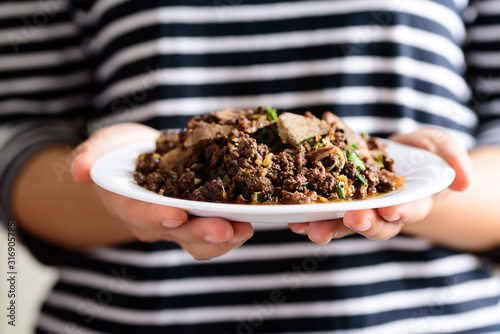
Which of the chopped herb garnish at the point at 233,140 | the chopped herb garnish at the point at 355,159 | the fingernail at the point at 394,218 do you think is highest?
the chopped herb garnish at the point at 233,140

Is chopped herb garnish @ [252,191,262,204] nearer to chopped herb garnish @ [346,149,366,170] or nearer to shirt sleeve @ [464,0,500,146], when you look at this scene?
chopped herb garnish @ [346,149,366,170]

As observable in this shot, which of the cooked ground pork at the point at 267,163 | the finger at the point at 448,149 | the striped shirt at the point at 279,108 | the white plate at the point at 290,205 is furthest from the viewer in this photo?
the striped shirt at the point at 279,108

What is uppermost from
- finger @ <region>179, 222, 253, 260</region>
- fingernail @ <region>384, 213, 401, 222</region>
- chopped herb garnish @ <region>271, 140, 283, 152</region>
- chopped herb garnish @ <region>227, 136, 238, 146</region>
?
chopped herb garnish @ <region>227, 136, 238, 146</region>

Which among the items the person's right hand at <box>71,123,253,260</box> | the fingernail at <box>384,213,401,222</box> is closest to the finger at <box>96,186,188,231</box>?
the person's right hand at <box>71,123,253,260</box>

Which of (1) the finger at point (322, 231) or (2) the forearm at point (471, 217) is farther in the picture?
(2) the forearm at point (471, 217)

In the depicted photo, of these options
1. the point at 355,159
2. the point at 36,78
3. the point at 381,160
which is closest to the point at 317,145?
the point at 355,159

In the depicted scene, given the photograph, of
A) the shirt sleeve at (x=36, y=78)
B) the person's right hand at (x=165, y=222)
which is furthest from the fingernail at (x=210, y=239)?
the shirt sleeve at (x=36, y=78)

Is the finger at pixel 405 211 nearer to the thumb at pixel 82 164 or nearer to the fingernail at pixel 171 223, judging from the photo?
the fingernail at pixel 171 223
